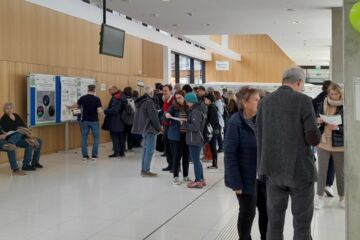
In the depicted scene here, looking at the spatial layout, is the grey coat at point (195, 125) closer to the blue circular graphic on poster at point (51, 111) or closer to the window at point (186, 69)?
the blue circular graphic on poster at point (51, 111)

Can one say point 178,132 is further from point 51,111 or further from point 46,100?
point 51,111

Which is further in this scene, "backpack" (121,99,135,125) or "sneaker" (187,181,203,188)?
"backpack" (121,99,135,125)

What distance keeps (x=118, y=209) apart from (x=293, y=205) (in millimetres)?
2838

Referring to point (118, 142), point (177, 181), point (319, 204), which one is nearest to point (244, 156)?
point (319, 204)

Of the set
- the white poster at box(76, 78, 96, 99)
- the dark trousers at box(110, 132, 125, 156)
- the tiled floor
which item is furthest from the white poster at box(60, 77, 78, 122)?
the tiled floor

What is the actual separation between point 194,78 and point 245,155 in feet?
69.2

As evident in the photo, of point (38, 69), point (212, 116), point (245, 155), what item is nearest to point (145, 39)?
point (38, 69)

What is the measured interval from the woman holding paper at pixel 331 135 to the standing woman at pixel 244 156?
1.98 m

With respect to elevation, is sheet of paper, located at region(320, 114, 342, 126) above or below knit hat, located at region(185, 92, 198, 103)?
below

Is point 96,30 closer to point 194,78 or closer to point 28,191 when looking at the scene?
point 28,191

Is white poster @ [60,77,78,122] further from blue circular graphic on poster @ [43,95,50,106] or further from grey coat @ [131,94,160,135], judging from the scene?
grey coat @ [131,94,160,135]

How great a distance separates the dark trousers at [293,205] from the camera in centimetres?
290

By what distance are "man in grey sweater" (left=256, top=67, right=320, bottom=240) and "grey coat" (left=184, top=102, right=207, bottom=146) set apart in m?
3.12

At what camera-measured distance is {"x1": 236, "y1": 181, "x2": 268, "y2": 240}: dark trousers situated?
132 inches
